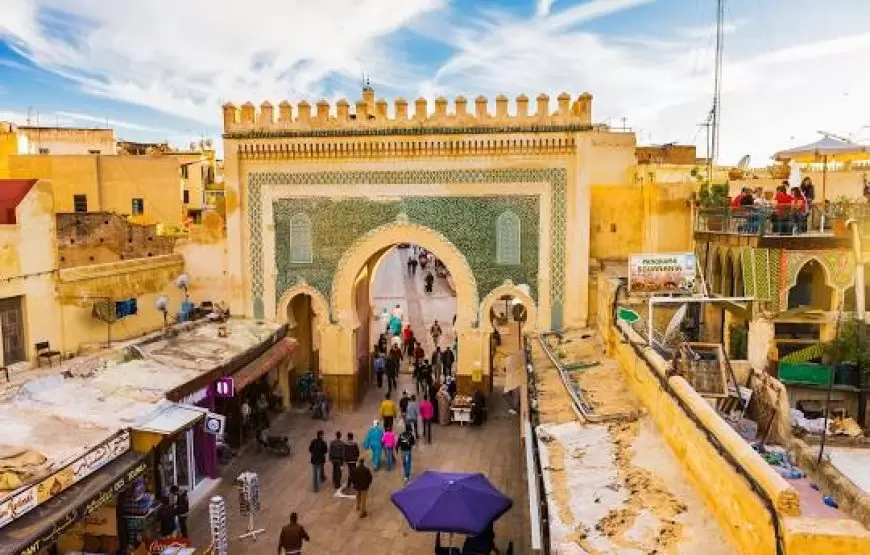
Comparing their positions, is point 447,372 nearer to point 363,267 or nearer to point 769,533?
point 363,267

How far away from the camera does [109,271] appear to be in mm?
13609

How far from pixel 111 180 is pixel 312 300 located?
1226 cm

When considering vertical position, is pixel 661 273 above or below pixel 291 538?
above

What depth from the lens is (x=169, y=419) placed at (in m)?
9.16

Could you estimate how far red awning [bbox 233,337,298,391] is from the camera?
39.7 feet

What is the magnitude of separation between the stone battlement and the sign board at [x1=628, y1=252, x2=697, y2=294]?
15.6 feet

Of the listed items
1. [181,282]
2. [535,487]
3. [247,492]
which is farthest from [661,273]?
[181,282]

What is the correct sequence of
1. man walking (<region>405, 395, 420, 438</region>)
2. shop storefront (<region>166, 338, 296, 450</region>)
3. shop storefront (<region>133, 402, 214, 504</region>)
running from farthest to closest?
man walking (<region>405, 395, 420, 438</region>), shop storefront (<region>166, 338, 296, 450</region>), shop storefront (<region>133, 402, 214, 504</region>)

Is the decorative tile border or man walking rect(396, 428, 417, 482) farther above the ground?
the decorative tile border

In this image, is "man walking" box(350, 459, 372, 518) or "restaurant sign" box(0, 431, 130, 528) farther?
"man walking" box(350, 459, 372, 518)

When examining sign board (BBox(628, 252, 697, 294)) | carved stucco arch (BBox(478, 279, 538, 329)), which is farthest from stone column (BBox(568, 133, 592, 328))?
sign board (BBox(628, 252, 697, 294))

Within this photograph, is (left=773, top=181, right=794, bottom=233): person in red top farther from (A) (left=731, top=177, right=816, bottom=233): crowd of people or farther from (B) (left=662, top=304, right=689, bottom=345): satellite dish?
(B) (left=662, top=304, right=689, bottom=345): satellite dish

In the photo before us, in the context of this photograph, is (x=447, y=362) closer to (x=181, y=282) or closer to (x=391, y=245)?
(x=391, y=245)

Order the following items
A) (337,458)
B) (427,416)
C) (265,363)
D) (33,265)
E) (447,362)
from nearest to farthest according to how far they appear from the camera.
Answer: (337,458), (33,265), (265,363), (427,416), (447,362)
